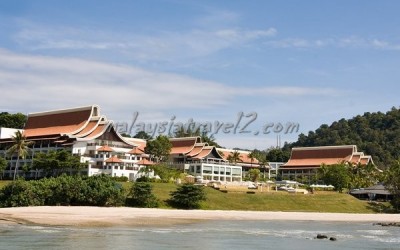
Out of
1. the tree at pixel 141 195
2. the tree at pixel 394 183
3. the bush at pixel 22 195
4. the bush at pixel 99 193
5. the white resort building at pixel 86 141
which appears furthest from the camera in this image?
the tree at pixel 394 183

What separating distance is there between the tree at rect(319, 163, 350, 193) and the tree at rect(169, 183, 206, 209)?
39.3 metres

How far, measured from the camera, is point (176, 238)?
3772 centimetres

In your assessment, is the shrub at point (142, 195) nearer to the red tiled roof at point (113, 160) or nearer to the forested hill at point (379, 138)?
the red tiled roof at point (113, 160)

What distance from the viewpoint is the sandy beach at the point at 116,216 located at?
46812mm

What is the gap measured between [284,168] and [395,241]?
104160 mm

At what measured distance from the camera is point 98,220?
4816 centimetres

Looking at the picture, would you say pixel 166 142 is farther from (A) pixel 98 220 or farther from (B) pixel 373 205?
(A) pixel 98 220

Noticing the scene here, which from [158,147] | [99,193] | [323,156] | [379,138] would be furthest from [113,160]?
[379,138]

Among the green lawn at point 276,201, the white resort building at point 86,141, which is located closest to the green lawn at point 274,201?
the green lawn at point 276,201

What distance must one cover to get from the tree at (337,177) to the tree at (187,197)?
129 feet

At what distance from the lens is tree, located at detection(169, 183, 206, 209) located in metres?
67.6

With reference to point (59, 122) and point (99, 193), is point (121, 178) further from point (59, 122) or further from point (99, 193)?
point (59, 122)

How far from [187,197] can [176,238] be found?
29.9 metres

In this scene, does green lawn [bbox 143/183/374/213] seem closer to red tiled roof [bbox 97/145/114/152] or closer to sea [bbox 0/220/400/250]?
red tiled roof [bbox 97/145/114/152]
